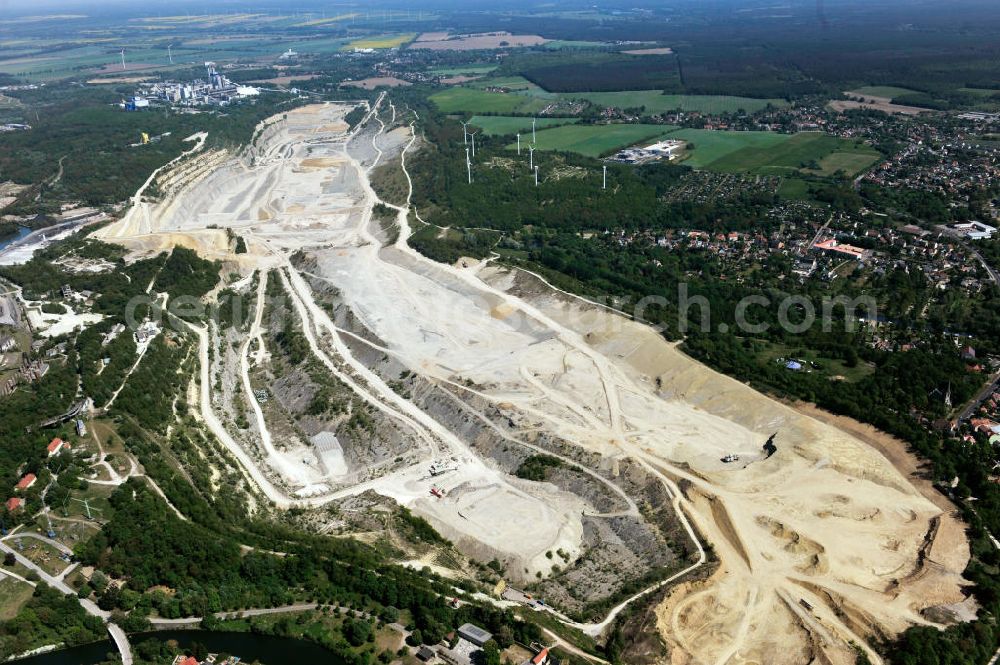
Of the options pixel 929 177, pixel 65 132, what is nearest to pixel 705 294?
pixel 929 177

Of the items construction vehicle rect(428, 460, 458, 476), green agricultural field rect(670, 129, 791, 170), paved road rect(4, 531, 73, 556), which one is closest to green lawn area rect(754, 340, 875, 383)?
construction vehicle rect(428, 460, 458, 476)

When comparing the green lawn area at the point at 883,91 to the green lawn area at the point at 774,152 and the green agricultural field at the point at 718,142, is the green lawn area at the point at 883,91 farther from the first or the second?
Result: the green agricultural field at the point at 718,142

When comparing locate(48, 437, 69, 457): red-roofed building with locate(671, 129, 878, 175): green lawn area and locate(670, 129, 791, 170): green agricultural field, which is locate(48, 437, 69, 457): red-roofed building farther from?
locate(670, 129, 791, 170): green agricultural field

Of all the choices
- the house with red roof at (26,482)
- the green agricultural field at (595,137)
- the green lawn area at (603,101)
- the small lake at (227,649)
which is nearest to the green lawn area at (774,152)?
the green agricultural field at (595,137)

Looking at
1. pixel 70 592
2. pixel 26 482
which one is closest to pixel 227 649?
pixel 70 592

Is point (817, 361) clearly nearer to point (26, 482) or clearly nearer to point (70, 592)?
point (70, 592)

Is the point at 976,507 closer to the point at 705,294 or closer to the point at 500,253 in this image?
the point at 705,294
